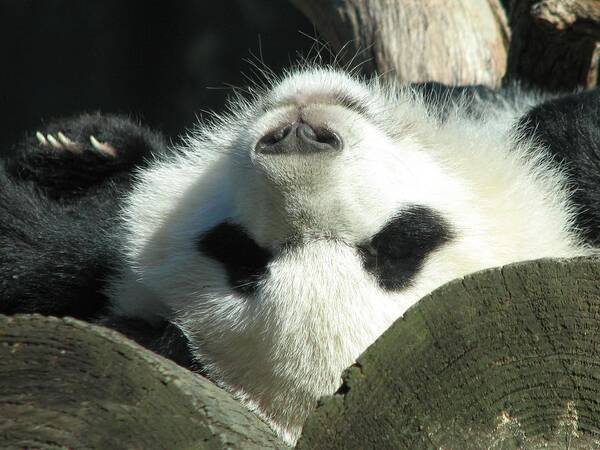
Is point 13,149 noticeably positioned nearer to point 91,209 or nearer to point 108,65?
point 91,209

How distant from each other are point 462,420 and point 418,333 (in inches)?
6.9

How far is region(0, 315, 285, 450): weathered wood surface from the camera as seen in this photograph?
1.60 m

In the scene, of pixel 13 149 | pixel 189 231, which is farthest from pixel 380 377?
pixel 13 149

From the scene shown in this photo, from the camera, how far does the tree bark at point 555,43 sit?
12.3 feet

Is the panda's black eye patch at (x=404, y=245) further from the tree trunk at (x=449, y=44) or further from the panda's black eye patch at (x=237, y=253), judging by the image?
the tree trunk at (x=449, y=44)

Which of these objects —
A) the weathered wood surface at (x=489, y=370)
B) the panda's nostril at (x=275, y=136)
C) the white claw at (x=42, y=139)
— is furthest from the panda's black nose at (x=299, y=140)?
the white claw at (x=42, y=139)

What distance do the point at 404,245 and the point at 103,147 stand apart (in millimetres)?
1607

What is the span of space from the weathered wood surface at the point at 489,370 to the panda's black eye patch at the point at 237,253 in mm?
899

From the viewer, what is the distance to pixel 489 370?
5.68 ft

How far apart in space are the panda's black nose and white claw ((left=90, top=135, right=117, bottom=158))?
4.48 feet

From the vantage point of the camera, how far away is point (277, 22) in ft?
30.8

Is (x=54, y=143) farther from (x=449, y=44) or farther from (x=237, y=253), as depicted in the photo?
(x=449, y=44)

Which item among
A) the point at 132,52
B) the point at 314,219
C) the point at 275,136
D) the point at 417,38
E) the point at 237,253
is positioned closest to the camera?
the point at 314,219

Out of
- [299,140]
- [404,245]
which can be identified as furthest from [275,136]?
[404,245]
